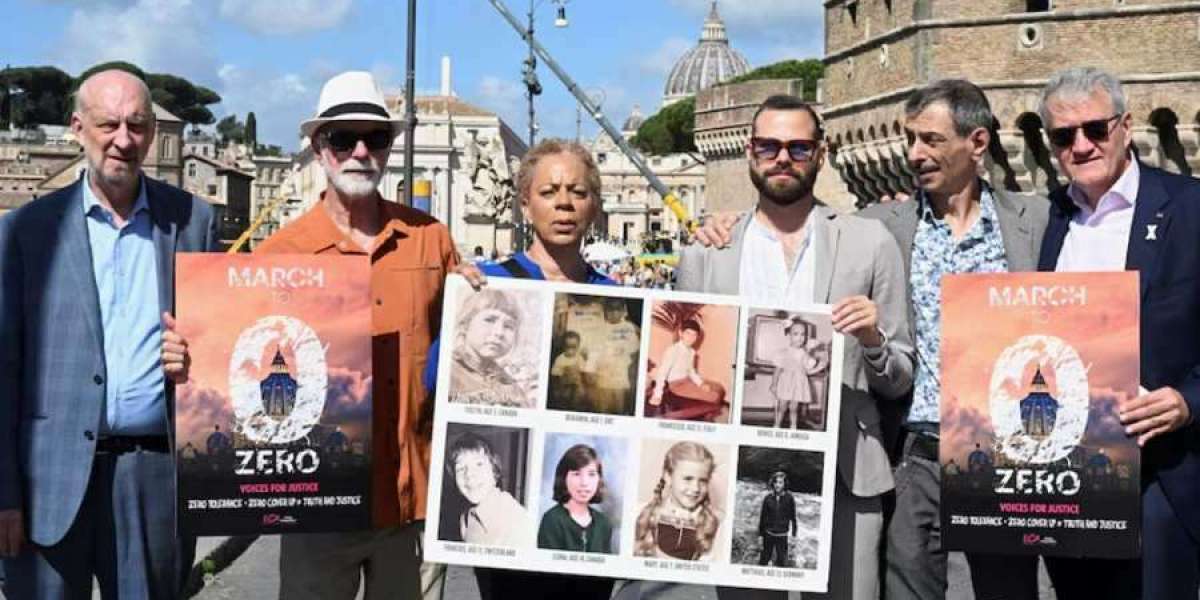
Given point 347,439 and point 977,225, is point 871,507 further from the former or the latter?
point 347,439

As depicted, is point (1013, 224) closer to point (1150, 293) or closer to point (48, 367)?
point (1150, 293)

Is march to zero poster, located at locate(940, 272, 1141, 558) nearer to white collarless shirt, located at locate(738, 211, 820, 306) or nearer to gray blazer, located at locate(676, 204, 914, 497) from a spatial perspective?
gray blazer, located at locate(676, 204, 914, 497)

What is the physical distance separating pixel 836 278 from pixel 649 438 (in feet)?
2.40

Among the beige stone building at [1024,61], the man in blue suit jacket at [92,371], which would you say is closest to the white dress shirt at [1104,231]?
the man in blue suit jacket at [92,371]

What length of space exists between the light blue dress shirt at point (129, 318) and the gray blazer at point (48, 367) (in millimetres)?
42

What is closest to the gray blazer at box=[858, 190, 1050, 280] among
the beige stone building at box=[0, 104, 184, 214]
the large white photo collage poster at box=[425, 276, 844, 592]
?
the large white photo collage poster at box=[425, 276, 844, 592]

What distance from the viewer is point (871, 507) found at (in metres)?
5.02

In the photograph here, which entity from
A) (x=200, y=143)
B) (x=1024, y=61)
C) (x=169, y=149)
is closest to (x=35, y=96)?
(x=200, y=143)

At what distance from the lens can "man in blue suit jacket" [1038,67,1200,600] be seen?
15.2 feet

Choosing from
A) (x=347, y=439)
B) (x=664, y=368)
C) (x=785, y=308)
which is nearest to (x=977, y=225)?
(x=785, y=308)

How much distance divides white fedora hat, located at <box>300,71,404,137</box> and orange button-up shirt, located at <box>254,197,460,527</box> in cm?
31

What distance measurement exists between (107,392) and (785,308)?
1944 mm

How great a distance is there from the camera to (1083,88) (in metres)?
4.77

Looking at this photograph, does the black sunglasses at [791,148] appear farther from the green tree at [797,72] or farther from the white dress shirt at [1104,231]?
the green tree at [797,72]
